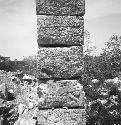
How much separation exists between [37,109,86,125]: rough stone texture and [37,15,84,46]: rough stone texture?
1.31 metres

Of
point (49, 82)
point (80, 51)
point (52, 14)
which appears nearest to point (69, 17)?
point (52, 14)

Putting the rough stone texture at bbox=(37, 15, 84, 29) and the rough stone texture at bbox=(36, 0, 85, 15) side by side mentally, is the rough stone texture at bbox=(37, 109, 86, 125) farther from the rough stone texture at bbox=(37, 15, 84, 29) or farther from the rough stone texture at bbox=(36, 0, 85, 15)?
the rough stone texture at bbox=(36, 0, 85, 15)

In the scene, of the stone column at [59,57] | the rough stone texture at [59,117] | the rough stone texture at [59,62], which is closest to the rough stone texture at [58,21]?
the stone column at [59,57]

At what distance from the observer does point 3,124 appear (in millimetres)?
9875

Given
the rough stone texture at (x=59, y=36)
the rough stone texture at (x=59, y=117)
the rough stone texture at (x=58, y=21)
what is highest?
the rough stone texture at (x=58, y=21)

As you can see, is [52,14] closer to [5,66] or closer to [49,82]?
[49,82]

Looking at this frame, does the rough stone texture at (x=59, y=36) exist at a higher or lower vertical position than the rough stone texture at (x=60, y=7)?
lower

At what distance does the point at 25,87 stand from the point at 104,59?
22.6 ft

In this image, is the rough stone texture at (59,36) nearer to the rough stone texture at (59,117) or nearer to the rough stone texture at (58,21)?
the rough stone texture at (58,21)

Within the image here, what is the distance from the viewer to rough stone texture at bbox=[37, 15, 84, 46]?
5598 millimetres

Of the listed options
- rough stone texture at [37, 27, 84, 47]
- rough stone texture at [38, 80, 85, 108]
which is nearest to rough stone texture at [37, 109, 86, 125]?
rough stone texture at [38, 80, 85, 108]

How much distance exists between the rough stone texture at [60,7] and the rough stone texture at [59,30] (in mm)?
96

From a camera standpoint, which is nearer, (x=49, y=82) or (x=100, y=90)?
(x=49, y=82)

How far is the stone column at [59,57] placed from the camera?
18.4ft
